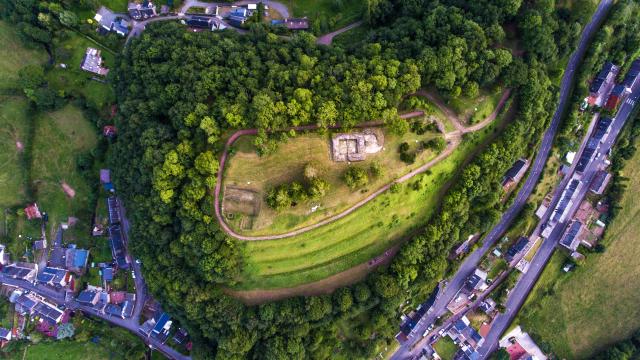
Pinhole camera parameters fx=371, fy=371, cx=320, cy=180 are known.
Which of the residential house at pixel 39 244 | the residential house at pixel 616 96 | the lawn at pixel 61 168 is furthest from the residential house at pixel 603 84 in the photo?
the residential house at pixel 39 244

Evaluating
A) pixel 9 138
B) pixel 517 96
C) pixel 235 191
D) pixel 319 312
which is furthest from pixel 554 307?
pixel 9 138

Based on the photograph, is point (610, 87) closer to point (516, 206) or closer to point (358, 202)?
point (516, 206)

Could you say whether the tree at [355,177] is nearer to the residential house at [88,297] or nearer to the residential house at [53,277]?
the residential house at [88,297]

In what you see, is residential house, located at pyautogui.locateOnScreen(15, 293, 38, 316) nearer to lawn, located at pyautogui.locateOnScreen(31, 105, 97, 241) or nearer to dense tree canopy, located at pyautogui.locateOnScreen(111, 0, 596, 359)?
lawn, located at pyautogui.locateOnScreen(31, 105, 97, 241)

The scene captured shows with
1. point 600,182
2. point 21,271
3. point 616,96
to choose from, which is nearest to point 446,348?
point 600,182

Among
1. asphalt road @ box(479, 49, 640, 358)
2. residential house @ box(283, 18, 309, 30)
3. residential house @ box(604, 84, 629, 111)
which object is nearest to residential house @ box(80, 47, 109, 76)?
residential house @ box(283, 18, 309, 30)
